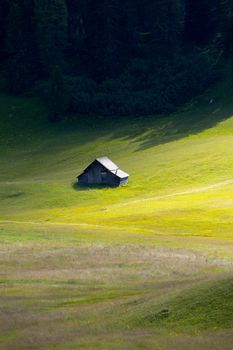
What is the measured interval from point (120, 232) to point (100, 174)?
30785mm

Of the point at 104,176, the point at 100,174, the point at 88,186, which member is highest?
the point at 100,174

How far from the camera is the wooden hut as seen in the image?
97.0 metres

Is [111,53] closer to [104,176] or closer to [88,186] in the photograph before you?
[104,176]

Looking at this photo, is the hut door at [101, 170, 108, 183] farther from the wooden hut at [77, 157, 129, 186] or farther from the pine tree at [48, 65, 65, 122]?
the pine tree at [48, 65, 65, 122]

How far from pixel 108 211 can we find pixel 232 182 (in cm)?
1570

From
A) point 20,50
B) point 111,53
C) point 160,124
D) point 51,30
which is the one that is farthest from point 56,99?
point 160,124

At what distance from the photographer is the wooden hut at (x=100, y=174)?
97000 millimetres

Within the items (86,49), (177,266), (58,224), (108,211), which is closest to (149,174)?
(108,211)

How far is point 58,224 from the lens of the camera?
73312 millimetres

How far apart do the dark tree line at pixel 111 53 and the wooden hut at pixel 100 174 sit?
3109 cm

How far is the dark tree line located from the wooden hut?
102 feet

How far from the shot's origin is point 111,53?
13200cm

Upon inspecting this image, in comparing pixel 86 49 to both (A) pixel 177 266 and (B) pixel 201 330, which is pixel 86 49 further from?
(B) pixel 201 330

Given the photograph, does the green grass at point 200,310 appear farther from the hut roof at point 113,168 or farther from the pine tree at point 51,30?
the pine tree at point 51,30
